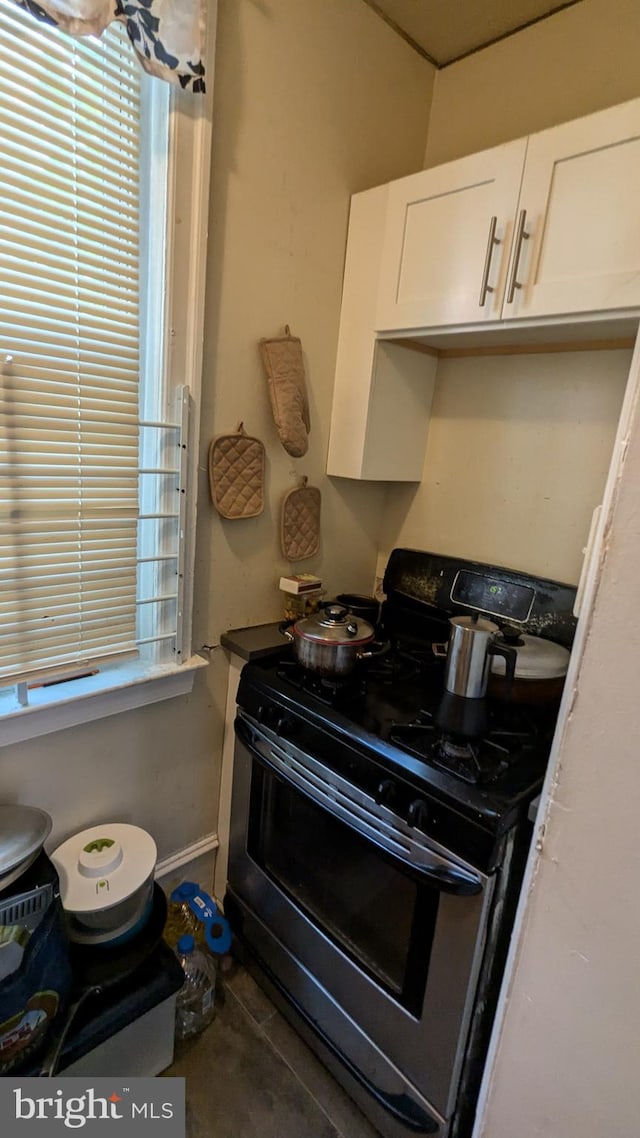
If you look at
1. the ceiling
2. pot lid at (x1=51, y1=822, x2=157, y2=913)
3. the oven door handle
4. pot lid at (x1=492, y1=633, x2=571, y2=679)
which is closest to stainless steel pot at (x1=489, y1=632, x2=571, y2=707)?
pot lid at (x1=492, y1=633, x2=571, y2=679)

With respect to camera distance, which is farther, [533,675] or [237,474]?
[237,474]

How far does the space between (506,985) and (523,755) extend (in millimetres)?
502

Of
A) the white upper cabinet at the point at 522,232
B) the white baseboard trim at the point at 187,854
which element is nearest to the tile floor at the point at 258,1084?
the white baseboard trim at the point at 187,854

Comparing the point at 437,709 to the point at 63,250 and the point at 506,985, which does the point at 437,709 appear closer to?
the point at 506,985

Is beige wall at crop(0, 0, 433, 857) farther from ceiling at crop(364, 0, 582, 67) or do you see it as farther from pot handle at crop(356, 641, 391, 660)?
pot handle at crop(356, 641, 391, 660)

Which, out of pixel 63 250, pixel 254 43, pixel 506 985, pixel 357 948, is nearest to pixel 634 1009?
pixel 506 985

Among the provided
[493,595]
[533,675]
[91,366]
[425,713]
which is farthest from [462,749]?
[91,366]

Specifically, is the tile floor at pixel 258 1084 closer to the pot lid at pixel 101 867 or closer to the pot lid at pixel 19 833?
the pot lid at pixel 101 867

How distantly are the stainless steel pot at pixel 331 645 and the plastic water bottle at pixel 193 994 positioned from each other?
79 cm

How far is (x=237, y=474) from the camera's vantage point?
1.40 metres

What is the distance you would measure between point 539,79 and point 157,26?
3.31 ft

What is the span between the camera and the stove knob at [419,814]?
0.96m

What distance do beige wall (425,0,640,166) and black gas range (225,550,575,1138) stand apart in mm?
1222

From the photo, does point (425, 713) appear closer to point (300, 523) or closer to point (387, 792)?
point (387, 792)
